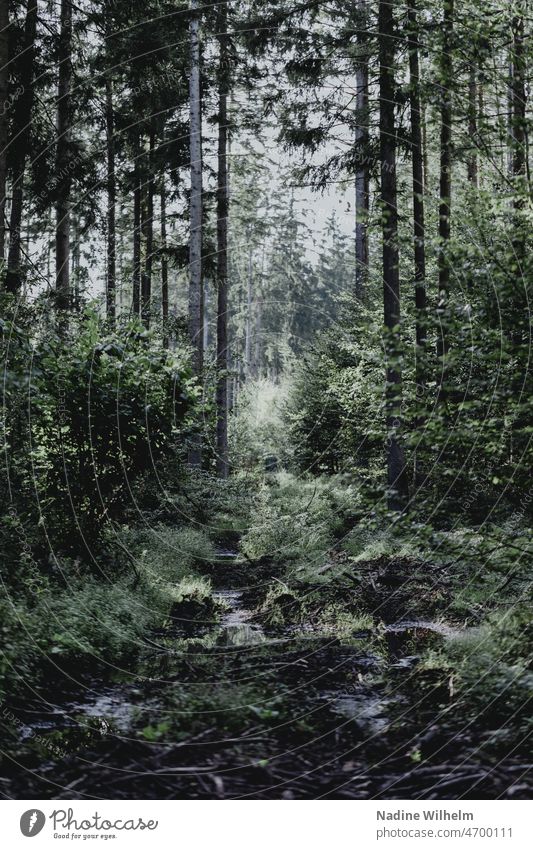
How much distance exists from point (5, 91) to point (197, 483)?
8.47 meters

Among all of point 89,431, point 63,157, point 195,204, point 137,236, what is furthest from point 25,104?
point 137,236

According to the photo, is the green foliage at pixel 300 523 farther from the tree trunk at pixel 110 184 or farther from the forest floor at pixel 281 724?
the tree trunk at pixel 110 184

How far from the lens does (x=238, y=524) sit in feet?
49.8

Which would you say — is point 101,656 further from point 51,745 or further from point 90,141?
point 90,141

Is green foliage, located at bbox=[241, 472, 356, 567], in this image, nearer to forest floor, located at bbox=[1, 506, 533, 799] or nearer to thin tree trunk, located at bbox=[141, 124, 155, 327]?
forest floor, located at bbox=[1, 506, 533, 799]

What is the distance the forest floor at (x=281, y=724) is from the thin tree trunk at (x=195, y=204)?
955 cm

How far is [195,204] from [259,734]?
50.4 feet

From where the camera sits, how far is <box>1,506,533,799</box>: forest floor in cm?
399

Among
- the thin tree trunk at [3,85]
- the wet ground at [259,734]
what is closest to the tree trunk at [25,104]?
the thin tree trunk at [3,85]

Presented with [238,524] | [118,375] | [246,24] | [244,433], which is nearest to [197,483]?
[238,524]

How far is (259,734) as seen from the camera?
4863 mm

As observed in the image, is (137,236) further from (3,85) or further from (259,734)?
(259,734)
